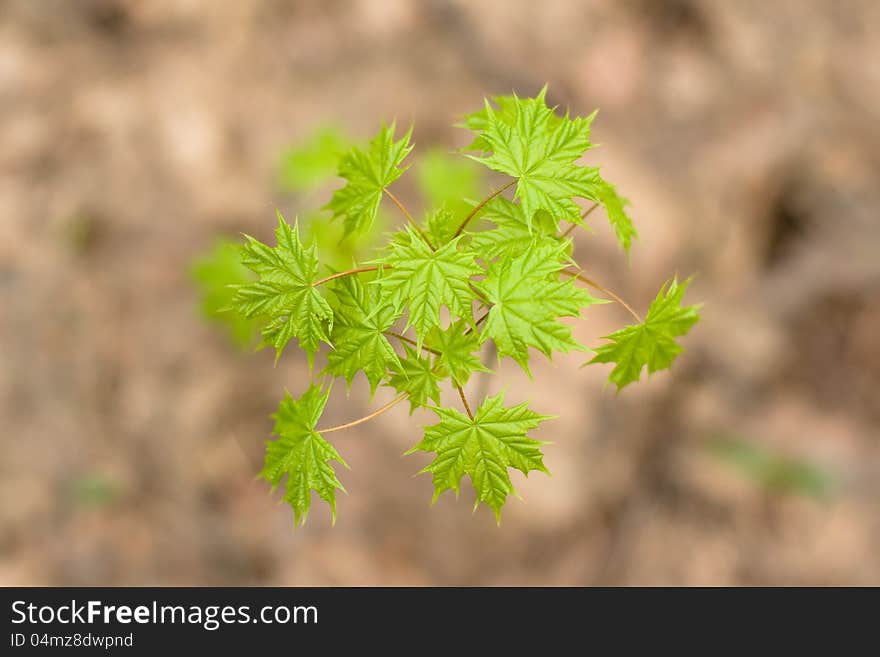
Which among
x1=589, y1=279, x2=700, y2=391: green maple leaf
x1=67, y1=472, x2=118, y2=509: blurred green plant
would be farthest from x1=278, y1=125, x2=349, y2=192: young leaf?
x1=67, y1=472, x2=118, y2=509: blurred green plant

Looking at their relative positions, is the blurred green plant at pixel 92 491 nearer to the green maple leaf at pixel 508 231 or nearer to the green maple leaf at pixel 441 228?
the green maple leaf at pixel 441 228

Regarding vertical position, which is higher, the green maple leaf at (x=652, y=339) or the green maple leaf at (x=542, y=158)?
the green maple leaf at (x=542, y=158)

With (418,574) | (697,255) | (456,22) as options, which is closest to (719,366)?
(697,255)

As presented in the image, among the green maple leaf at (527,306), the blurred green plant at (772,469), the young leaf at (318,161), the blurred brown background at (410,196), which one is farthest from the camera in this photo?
the blurred green plant at (772,469)

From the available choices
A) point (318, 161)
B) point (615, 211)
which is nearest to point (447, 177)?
point (318, 161)

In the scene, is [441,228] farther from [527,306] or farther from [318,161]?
[318,161]

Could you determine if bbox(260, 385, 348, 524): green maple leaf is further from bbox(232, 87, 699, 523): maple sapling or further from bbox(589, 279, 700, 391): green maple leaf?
bbox(589, 279, 700, 391): green maple leaf

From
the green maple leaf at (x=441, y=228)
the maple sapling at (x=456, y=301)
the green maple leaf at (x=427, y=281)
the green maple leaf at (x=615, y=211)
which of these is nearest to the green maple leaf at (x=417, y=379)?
the maple sapling at (x=456, y=301)
